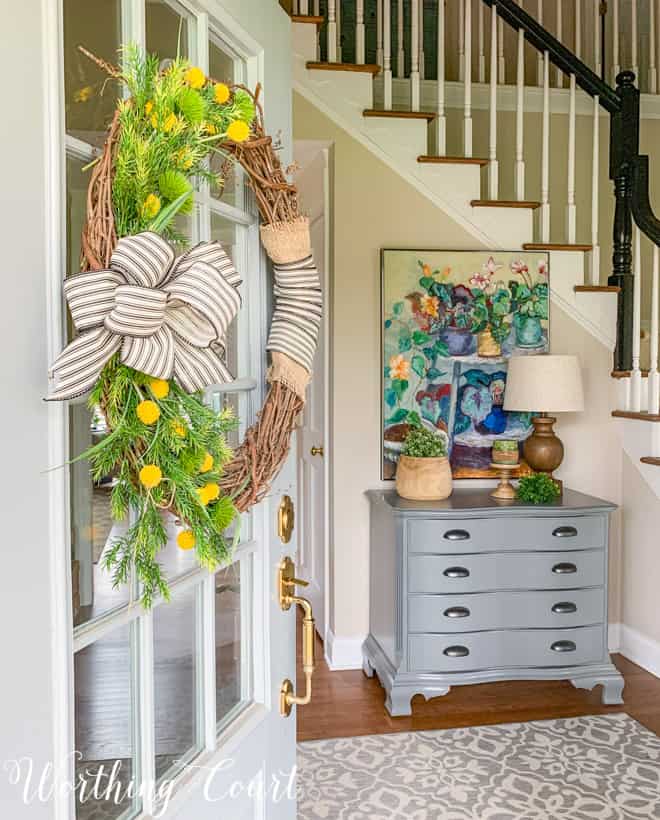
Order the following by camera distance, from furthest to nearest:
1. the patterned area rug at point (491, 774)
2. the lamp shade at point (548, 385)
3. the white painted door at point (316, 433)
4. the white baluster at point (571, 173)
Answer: the white painted door at point (316, 433), the white baluster at point (571, 173), the lamp shade at point (548, 385), the patterned area rug at point (491, 774)

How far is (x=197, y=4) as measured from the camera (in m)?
1.13

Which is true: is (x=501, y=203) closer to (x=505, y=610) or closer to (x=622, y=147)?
(x=622, y=147)

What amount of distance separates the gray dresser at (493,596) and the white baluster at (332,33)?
6.29ft

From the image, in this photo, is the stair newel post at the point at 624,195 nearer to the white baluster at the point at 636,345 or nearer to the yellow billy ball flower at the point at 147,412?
the white baluster at the point at 636,345

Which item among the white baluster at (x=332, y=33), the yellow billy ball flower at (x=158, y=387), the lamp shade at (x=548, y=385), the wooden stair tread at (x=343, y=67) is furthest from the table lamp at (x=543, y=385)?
the yellow billy ball flower at (x=158, y=387)

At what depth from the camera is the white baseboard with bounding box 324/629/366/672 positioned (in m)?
3.66

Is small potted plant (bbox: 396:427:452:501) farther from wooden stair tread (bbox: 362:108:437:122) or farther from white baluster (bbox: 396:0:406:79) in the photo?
white baluster (bbox: 396:0:406:79)

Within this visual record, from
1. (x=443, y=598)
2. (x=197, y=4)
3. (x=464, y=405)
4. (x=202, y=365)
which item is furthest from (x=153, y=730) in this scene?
(x=464, y=405)

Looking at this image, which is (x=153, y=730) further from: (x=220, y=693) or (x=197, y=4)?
(x=197, y=4)

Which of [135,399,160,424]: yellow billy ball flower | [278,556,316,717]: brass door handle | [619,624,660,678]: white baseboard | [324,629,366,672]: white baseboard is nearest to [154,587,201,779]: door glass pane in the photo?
[278,556,316,717]: brass door handle

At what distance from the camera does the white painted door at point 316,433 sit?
12.3 ft

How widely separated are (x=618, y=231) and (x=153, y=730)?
3.13 m

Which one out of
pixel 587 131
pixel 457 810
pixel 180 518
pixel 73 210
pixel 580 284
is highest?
pixel 587 131

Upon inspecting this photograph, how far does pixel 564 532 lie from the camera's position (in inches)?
128
